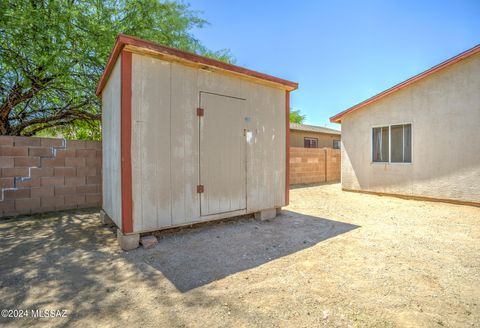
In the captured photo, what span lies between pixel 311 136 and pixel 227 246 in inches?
581

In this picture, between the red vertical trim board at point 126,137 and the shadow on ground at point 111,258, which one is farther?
the red vertical trim board at point 126,137

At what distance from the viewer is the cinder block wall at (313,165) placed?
1034 centimetres

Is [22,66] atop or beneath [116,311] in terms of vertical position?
atop

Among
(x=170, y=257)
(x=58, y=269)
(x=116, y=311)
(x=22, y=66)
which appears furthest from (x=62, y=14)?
(x=116, y=311)

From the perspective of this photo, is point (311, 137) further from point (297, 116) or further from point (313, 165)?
point (297, 116)

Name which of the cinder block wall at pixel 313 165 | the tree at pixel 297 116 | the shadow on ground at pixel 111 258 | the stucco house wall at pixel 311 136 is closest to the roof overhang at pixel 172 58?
the shadow on ground at pixel 111 258

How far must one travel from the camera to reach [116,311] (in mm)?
1895

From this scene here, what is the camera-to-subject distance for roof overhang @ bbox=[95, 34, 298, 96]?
304 centimetres

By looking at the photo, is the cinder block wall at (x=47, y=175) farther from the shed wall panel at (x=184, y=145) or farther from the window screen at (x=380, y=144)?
the window screen at (x=380, y=144)

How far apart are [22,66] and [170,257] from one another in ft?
20.6

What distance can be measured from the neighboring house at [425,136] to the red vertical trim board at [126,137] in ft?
23.9

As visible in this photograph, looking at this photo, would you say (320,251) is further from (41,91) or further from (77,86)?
(41,91)

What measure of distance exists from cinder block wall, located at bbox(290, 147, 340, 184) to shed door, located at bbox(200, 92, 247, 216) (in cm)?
623

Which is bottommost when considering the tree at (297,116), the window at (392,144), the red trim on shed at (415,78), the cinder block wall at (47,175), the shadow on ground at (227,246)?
the shadow on ground at (227,246)
